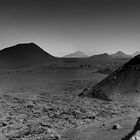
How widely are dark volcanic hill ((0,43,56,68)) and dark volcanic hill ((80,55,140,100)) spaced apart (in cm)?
4394

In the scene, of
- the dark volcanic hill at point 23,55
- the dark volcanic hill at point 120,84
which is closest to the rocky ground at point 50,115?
the dark volcanic hill at point 120,84

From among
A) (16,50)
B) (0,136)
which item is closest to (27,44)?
(16,50)

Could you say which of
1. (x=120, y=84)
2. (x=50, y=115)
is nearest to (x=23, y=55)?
(x=120, y=84)

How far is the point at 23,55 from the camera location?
63500 millimetres

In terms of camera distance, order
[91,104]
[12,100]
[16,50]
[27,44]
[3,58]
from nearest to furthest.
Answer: [91,104] < [12,100] < [3,58] < [16,50] < [27,44]

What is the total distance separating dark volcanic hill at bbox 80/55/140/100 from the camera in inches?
457

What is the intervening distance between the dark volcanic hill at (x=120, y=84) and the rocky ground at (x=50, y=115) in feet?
2.92

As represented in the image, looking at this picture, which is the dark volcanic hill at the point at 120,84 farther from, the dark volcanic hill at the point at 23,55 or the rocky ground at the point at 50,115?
the dark volcanic hill at the point at 23,55

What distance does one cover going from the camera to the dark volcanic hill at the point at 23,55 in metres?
57.9

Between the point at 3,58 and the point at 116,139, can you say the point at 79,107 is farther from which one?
the point at 3,58

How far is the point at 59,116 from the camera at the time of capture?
337 inches

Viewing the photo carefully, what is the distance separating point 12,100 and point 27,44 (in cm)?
6045

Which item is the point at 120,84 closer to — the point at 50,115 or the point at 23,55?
the point at 50,115

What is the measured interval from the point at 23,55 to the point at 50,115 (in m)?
56.1
